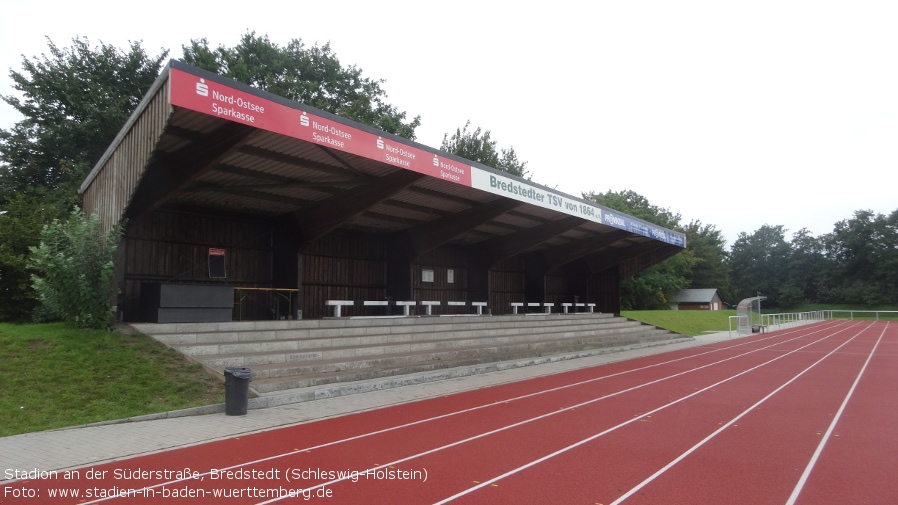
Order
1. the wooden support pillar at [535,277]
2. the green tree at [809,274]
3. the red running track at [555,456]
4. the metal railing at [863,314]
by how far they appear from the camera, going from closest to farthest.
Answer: the red running track at [555,456] → the wooden support pillar at [535,277] → the metal railing at [863,314] → the green tree at [809,274]

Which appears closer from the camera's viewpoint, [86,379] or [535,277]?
[86,379]

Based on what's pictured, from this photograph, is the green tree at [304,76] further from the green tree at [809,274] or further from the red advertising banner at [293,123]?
the green tree at [809,274]

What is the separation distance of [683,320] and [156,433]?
121 feet

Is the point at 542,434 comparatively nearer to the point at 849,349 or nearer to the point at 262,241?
the point at 262,241

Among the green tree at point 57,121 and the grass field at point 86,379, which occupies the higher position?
the green tree at point 57,121

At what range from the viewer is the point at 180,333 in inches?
471

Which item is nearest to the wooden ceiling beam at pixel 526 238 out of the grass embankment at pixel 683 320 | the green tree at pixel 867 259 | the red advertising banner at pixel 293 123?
the red advertising banner at pixel 293 123

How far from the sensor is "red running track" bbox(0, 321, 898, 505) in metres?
5.30

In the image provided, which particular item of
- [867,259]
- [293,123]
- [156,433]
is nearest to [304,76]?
[293,123]

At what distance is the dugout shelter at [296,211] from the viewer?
37.6 feet

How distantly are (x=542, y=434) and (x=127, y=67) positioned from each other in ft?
83.6

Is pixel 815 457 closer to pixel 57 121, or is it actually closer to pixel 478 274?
pixel 478 274

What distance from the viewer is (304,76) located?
108 ft

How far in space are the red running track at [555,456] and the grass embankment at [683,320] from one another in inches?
886
